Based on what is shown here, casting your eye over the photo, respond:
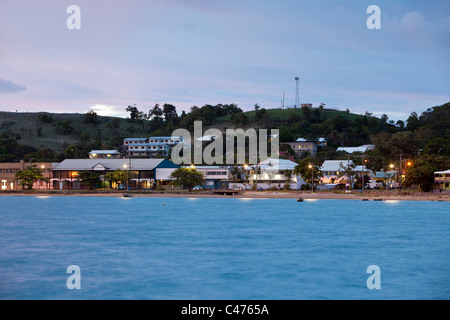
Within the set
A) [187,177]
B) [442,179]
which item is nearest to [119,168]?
[187,177]

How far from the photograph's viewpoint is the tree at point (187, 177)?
92.2 meters

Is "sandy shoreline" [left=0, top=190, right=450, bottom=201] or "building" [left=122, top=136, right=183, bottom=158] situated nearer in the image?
"sandy shoreline" [left=0, top=190, right=450, bottom=201]

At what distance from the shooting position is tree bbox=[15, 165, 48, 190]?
331 ft

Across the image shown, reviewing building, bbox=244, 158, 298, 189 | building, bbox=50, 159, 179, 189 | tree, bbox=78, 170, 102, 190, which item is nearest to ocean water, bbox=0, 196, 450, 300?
building, bbox=244, 158, 298, 189

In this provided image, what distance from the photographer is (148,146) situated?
458 ft

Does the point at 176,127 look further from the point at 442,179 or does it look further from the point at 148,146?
the point at 442,179

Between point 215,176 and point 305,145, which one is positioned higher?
point 305,145

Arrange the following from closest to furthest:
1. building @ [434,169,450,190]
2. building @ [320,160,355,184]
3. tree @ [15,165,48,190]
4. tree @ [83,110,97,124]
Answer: building @ [434,169,450,190] < building @ [320,160,355,184] < tree @ [15,165,48,190] < tree @ [83,110,97,124]

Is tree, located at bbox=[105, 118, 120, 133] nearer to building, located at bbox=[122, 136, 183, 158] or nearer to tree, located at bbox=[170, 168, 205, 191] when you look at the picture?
building, located at bbox=[122, 136, 183, 158]

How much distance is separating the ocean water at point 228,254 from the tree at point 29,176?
3706 centimetres

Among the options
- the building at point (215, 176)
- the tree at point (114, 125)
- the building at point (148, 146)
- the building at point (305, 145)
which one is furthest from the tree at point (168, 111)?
the building at point (215, 176)

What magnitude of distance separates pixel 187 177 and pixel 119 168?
57.6 feet

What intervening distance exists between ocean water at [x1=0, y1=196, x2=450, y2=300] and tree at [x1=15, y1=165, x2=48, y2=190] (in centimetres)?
3706
